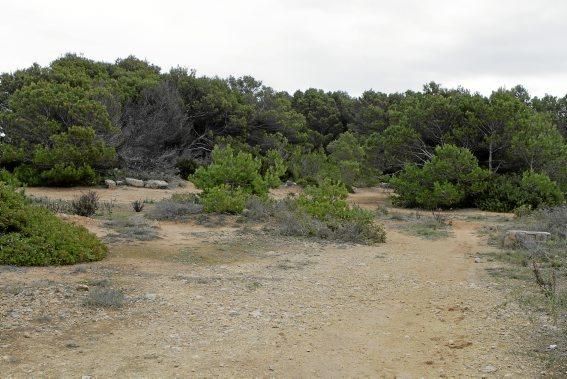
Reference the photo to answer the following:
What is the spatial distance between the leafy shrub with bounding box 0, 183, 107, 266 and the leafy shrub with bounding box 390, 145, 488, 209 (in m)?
13.5

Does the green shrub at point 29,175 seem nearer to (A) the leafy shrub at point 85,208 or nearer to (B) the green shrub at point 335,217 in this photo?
(A) the leafy shrub at point 85,208

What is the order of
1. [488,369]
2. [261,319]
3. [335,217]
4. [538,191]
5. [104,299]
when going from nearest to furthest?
[488,369] < [261,319] < [104,299] < [335,217] < [538,191]

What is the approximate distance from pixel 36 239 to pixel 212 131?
23.2m

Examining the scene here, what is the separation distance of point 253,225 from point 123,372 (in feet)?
29.2

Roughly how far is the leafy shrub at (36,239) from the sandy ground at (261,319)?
0.85 ft

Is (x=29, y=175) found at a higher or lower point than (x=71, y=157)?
lower

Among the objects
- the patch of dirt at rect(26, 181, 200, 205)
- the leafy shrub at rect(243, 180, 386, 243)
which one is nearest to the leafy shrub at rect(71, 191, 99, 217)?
the leafy shrub at rect(243, 180, 386, 243)

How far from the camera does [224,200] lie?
1434cm

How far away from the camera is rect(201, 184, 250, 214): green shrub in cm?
1437

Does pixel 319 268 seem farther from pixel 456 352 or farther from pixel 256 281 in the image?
pixel 456 352

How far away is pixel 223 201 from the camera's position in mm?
14359

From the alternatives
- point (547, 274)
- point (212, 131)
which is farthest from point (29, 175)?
point (547, 274)

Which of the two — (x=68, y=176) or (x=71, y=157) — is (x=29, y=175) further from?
(x=71, y=157)

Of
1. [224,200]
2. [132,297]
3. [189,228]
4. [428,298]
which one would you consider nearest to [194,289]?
[132,297]
